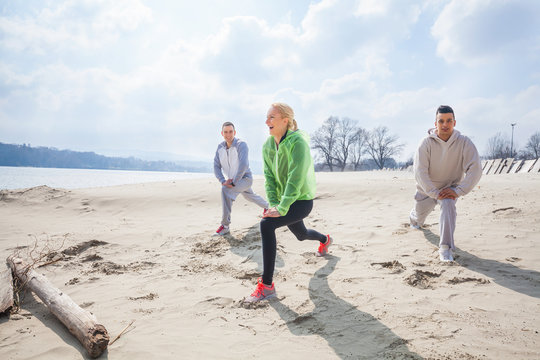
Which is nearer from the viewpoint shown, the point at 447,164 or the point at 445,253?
the point at 445,253

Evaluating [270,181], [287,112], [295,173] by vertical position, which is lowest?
[270,181]

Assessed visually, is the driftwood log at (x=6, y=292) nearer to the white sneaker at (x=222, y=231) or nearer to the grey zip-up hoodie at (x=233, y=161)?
the white sneaker at (x=222, y=231)

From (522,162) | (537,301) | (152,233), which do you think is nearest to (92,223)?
(152,233)

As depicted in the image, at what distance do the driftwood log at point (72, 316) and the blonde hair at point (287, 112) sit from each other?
2.54m

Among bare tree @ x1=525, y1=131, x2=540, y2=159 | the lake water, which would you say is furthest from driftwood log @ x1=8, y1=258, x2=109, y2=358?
bare tree @ x1=525, y1=131, x2=540, y2=159

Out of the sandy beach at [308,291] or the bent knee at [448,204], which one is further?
the bent knee at [448,204]

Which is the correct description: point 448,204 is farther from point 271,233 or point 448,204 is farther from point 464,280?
point 271,233

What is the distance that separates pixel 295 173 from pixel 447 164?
8.81ft

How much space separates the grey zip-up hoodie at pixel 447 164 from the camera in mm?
4004

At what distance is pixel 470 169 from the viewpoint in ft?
13.1

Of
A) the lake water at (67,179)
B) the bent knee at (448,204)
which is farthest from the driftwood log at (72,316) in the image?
the lake water at (67,179)

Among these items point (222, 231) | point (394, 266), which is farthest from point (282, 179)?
point (222, 231)

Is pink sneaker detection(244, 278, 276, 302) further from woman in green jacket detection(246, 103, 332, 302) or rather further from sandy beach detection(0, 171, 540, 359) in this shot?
sandy beach detection(0, 171, 540, 359)

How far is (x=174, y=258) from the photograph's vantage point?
15.0 feet
